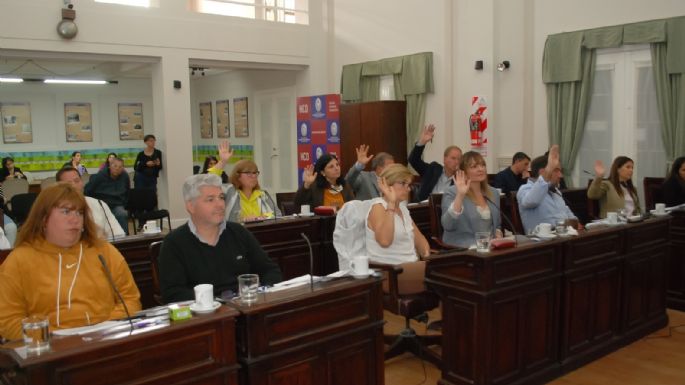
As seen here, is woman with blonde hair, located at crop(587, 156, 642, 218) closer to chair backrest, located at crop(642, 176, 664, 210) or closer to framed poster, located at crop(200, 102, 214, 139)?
chair backrest, located at crop(642, 176, 664, 210)

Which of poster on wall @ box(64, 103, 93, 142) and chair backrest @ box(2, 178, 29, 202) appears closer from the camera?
chair backrest @ box(2, 178, 29, 202)

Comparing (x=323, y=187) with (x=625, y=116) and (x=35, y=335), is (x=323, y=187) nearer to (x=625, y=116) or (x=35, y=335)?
(x=35, y=335)

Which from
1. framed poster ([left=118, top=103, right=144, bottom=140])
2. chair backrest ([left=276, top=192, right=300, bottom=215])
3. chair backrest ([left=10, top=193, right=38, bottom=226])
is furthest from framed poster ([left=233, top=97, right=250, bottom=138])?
chair backrest ([left=276, top=192, right=300, bottom=215])

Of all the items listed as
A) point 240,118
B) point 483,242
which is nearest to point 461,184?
point 483,242

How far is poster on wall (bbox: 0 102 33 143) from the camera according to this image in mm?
11812

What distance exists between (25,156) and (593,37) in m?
10.6

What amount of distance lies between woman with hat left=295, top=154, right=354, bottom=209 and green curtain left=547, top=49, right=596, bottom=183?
353 cm

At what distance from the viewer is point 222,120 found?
13.7m

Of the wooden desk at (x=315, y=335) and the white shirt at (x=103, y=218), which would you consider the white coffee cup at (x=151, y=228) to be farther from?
the wooden desk at (x=315, y=335)

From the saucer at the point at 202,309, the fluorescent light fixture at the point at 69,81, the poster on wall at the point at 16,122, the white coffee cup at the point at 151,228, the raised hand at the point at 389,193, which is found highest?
the fluorescent light fixture at the point at 69,81

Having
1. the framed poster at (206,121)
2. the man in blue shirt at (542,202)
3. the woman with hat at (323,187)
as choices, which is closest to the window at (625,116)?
the man in blue shirt at (542,202)

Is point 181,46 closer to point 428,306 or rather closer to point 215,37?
point 215,37

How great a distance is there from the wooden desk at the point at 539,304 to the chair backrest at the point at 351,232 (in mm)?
585

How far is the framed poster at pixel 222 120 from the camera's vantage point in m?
13.6
